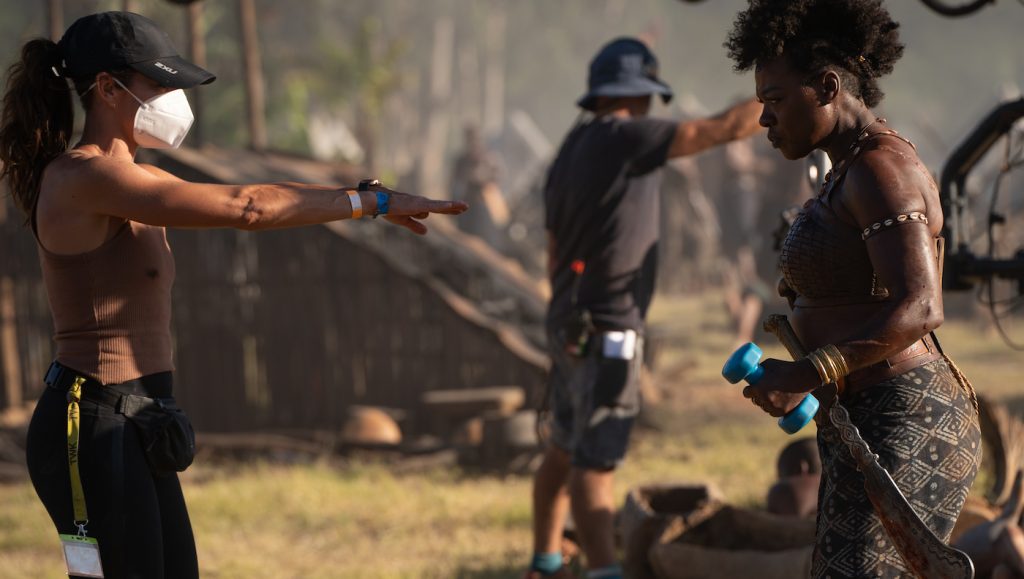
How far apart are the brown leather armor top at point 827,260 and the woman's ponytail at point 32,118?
2.00m

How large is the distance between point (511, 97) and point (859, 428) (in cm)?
6695

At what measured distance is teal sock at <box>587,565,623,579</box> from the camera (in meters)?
4.90

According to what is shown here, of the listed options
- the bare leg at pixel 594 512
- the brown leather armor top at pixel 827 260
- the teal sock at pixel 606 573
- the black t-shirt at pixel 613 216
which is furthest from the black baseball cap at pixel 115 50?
the teal sock at pixel 606 573

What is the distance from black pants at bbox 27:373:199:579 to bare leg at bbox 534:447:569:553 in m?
2.22

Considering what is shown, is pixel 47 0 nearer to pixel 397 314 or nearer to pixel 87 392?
pixel 397 314

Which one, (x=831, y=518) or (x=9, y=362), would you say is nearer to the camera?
(x=831, y=518)

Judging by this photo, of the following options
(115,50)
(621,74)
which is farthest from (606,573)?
(115,50)

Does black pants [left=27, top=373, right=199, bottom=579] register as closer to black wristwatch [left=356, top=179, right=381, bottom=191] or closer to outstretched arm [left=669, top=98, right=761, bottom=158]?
black wristwatch [left=356, top=179, right=381, bottom=191]

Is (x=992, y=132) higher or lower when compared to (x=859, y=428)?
higher

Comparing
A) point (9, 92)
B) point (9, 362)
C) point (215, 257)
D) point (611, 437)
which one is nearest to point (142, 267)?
point (9, 92)

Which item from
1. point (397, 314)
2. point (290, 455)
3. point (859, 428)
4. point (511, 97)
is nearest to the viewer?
point (859, 428)

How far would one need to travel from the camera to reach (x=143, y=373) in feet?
10.6

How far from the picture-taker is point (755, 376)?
266 cm

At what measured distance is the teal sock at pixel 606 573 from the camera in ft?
16.1
